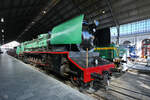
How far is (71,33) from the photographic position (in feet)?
10.9

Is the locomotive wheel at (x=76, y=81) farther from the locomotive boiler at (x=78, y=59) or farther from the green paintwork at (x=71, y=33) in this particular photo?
the green paintwork at (x=71, y=33)

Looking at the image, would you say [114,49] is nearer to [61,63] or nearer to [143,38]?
[61,63]

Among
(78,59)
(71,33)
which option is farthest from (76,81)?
(71,33)

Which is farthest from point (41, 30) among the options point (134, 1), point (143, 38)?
point (143, 38)

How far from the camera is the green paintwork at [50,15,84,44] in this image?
9.95 ft

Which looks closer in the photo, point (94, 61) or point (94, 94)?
point (94, 94)

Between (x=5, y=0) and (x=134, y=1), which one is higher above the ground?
(x=134, y=1)

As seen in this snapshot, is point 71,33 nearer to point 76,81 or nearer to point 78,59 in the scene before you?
point 78,59

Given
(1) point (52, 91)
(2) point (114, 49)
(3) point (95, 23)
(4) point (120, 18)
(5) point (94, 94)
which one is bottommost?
(5) point (94, 94)

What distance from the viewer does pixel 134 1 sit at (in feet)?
26.9

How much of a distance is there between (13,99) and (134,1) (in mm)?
11188

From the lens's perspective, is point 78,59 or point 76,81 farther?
point 76,81

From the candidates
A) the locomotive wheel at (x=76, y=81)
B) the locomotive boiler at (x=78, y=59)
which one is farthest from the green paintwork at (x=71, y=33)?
the locomotive wheel at (x=76, y=81)

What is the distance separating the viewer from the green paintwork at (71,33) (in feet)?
9.95
